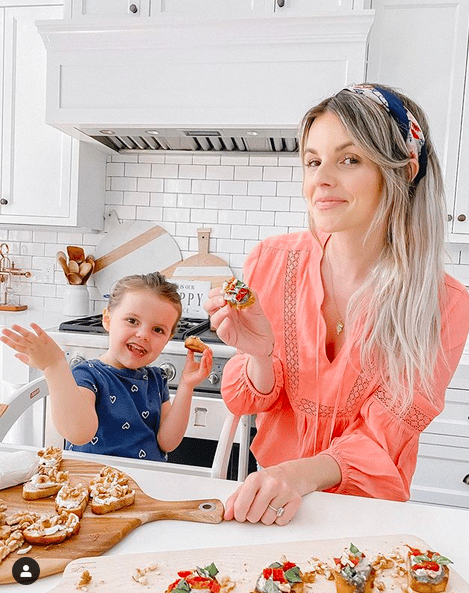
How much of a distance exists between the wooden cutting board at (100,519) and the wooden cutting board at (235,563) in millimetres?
32

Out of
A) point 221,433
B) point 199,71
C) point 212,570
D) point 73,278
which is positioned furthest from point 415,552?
point 73,278

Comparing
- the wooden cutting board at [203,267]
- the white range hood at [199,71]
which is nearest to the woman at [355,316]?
the white range hood at [199,71]

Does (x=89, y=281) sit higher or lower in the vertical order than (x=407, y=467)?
higher

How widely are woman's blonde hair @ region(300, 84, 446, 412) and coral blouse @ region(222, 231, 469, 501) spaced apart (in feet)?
0.13

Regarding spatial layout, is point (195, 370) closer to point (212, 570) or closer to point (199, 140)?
point (212, 570)

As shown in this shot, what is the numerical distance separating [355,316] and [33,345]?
2.26ft

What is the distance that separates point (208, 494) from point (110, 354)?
629 millimetres

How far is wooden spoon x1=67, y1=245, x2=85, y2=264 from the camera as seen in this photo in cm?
293

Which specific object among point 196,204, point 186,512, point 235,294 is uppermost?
point 196,204

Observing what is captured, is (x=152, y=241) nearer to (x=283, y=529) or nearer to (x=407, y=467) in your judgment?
(x=407, y=467)

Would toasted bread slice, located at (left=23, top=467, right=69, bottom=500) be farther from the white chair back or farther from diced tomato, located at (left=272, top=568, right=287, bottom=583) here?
diced tomato, located at (left=272, top=568, right=287, bottom=583)

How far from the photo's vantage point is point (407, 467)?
3.82ft

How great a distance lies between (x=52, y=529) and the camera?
0.73m

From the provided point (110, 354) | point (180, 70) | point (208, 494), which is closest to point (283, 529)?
point (208, 494)
